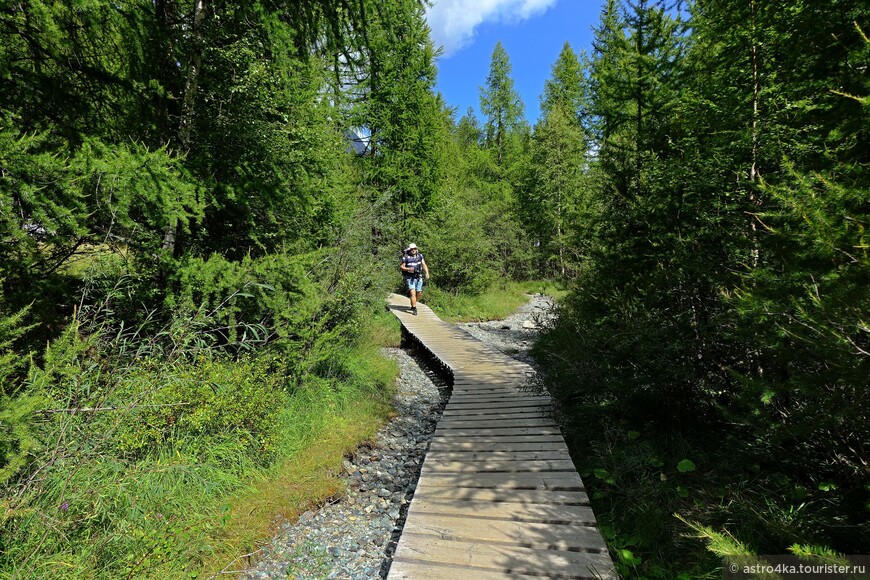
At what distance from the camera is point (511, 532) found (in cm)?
313

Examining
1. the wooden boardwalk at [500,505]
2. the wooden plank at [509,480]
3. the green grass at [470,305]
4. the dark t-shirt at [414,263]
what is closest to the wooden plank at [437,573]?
the wooden boardwalk at [500,505]

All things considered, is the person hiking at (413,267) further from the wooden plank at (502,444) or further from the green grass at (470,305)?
the wooden plank at (502,444)

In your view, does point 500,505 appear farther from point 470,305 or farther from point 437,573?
point 470,305

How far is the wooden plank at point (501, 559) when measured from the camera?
271 cm

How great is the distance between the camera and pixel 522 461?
4.21m

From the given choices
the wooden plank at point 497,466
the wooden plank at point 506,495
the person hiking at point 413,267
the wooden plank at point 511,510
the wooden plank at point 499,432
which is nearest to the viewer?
the wooden plank at point 511,510

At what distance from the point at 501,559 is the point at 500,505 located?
0.64 metres

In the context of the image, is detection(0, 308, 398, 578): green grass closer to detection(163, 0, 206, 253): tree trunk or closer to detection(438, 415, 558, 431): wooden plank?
detection(438, 415, 558, 431): wooden plank

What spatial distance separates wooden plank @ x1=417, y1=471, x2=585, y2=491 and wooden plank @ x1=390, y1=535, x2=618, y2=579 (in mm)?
796

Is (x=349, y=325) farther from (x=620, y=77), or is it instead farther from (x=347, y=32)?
(x=620, y=77)

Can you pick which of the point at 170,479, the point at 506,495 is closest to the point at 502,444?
the point at 506,495

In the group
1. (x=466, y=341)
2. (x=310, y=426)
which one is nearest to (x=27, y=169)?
(x=310, y=426)

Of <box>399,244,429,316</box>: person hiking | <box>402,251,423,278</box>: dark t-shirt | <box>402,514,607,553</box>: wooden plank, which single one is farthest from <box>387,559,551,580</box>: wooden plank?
<box>402,251,423,278</box>: dark t-shirt

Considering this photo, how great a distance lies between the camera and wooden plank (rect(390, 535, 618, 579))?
2.71m
